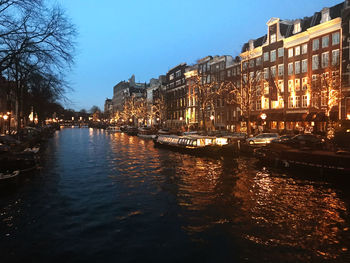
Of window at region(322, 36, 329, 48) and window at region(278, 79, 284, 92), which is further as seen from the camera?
window at region(278, 79, 284, 92)

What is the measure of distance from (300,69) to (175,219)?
46.4 m

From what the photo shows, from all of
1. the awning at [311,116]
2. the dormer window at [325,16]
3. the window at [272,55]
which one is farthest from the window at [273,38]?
the awning at [311,116]

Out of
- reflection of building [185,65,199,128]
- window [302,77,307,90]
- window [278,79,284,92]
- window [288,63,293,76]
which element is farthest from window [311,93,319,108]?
reflection of building [185,65,199,128]

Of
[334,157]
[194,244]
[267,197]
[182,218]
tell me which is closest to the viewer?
[194,244]

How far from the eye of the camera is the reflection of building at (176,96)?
9200 centimetres

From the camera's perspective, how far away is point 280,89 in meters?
53.8

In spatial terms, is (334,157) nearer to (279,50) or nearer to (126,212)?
(126,212)

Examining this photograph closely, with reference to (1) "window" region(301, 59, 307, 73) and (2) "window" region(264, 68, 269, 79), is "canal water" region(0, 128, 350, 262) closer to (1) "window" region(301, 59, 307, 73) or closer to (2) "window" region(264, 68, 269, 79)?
(1) "window" region(301, 59, 307, 73)

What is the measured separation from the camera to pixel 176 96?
97375 millimetres

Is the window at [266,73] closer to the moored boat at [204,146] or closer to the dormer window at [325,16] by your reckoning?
the dormer window at [325,16]

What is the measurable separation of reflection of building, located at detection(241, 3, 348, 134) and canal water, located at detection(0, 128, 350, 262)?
88.9 feet

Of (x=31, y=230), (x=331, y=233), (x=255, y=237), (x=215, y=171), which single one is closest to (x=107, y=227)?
(x=31, y=230)

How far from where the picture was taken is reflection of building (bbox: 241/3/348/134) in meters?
42.1

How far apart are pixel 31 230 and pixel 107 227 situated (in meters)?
2.77
